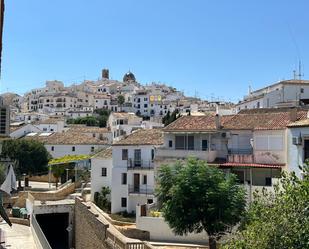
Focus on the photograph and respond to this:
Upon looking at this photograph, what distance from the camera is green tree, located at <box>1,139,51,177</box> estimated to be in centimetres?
5584

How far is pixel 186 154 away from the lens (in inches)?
1308

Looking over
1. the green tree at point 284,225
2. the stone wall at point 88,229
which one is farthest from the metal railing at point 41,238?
the green tree at point 284,225

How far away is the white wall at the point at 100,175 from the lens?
41750 mm

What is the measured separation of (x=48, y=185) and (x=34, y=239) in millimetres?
24843

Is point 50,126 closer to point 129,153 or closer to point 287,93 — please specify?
point 287,93

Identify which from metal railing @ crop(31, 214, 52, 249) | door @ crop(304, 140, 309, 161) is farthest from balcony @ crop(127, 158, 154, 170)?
door @ crop(304, 140, 309, 161)

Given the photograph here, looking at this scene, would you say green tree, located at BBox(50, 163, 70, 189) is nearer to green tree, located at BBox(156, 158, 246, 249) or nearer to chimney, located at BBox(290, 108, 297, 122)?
chimney, located at BBox(290, 108, 297, 122)

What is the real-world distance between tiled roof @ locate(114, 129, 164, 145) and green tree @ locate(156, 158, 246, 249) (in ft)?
42.5

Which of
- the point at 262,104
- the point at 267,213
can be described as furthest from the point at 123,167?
the point at 267,213

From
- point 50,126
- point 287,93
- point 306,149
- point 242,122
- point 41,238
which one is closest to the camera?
point 306,149

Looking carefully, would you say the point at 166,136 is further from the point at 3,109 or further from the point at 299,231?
Answer: the point at 299,231

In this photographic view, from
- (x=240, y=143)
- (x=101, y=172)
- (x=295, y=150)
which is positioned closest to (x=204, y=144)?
(x=240, y=143)

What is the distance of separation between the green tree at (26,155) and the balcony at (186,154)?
26.0 metres

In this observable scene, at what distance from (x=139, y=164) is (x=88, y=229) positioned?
365 inches
